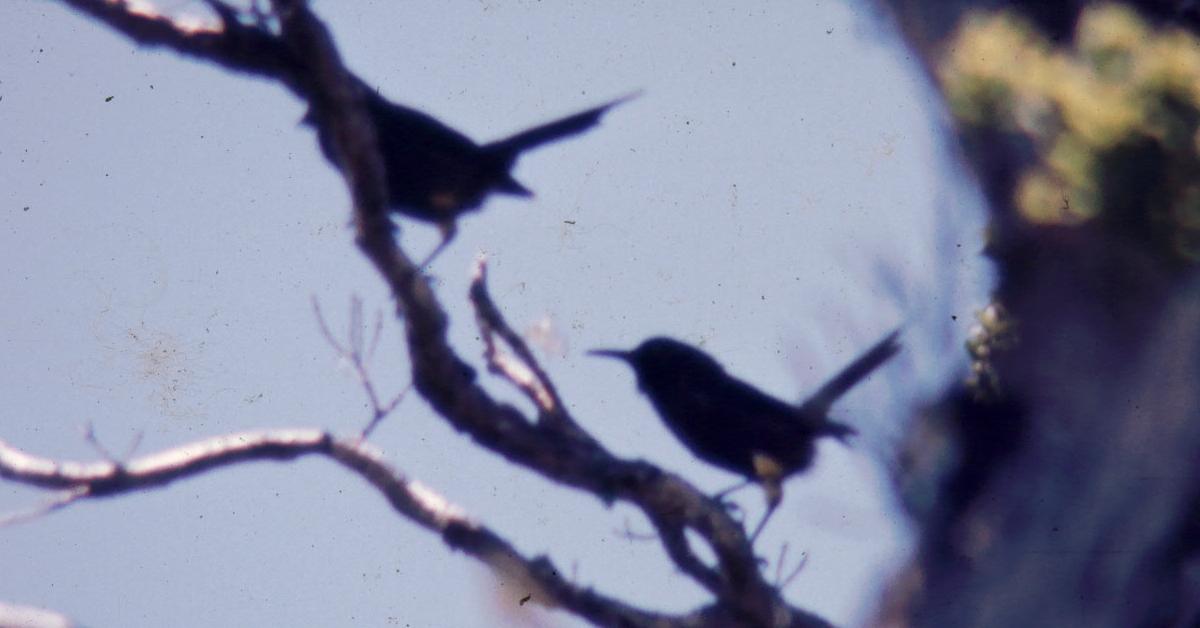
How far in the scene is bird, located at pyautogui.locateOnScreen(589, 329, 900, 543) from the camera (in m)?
4.04

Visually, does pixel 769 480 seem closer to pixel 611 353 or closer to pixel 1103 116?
pixel 611 353

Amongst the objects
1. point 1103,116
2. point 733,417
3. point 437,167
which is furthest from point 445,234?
point 1103,116

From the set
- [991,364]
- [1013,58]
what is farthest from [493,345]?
[1013,58]

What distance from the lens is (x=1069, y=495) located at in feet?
7.55

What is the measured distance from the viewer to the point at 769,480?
3.69 m

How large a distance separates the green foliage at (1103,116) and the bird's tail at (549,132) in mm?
1526

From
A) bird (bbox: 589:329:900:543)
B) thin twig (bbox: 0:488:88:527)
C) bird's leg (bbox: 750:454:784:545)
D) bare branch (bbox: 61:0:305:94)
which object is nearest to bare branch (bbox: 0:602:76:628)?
thin twig (bbox: 0:488:88:527)

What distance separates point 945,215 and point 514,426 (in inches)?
49.7

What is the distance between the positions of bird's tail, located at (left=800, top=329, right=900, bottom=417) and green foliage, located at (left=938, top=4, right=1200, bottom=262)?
0.50 metres

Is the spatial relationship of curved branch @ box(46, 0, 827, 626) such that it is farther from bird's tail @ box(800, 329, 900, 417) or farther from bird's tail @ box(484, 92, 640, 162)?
bird's tail @ box(484, 92, 640, 162)

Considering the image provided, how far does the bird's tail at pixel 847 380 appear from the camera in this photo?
2762 mm

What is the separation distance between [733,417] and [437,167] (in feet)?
5.10

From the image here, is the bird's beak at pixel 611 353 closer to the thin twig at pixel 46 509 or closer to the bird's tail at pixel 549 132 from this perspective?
the bird's tail at pixel 549 132

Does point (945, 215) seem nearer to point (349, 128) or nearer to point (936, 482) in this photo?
point (936, 482)
